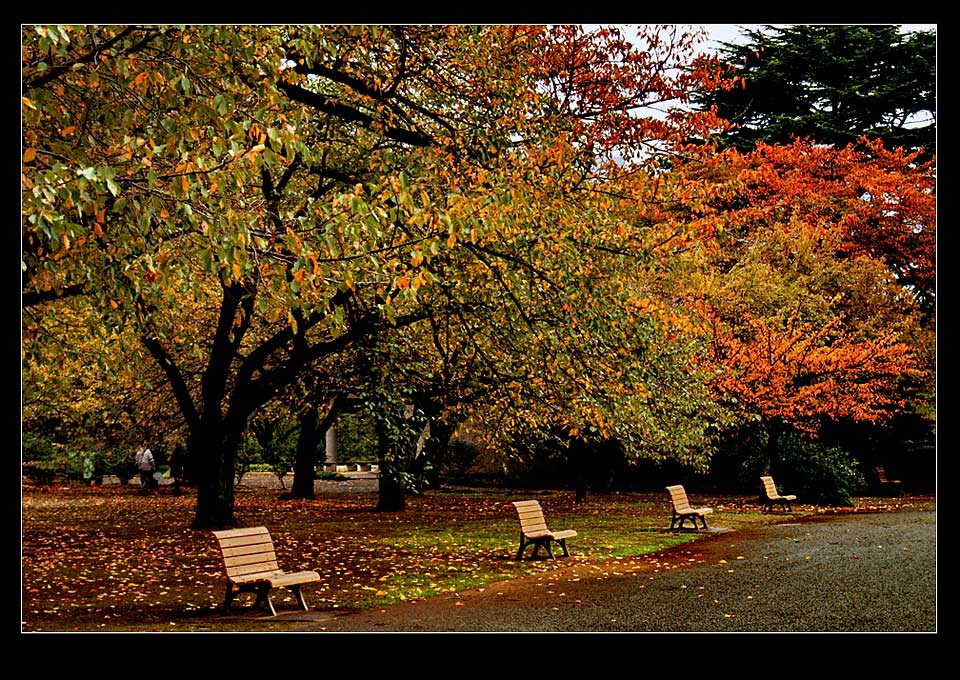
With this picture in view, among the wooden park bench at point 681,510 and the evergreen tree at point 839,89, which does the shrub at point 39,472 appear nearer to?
the wooden park bench at point 681,510

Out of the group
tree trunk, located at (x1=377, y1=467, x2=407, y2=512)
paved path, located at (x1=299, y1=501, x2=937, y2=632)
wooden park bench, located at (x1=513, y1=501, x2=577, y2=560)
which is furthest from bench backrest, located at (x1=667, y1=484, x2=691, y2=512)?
tree trunk, located at (x1=377, y1=467, x2=407, y2=512)

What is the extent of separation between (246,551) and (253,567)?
0.52 feet

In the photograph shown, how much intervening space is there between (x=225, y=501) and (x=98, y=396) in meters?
4.23

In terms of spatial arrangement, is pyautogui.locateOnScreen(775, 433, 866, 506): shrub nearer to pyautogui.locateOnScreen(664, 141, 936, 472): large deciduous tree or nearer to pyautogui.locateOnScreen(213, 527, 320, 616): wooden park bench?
A: pyautogui.locateOnScreen(664, 141, 936, 472): large deciduous tree

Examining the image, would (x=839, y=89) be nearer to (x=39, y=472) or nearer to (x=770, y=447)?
(x=770, y=447)

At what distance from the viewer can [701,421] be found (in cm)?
1864

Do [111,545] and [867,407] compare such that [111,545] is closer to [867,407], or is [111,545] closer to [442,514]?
[442,514]

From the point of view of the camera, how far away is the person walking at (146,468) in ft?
89.5

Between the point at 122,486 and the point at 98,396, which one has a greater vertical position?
the point at 98,396

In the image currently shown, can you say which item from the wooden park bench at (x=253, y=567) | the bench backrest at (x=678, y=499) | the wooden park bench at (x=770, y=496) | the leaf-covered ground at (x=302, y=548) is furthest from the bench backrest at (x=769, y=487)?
the wooden park bench at (x=253, y=567)

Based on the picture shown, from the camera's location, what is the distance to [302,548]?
14.8 m

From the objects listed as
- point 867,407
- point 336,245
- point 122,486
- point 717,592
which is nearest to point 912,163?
point 867,407

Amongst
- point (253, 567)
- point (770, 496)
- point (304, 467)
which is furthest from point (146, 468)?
point (253, 567)
